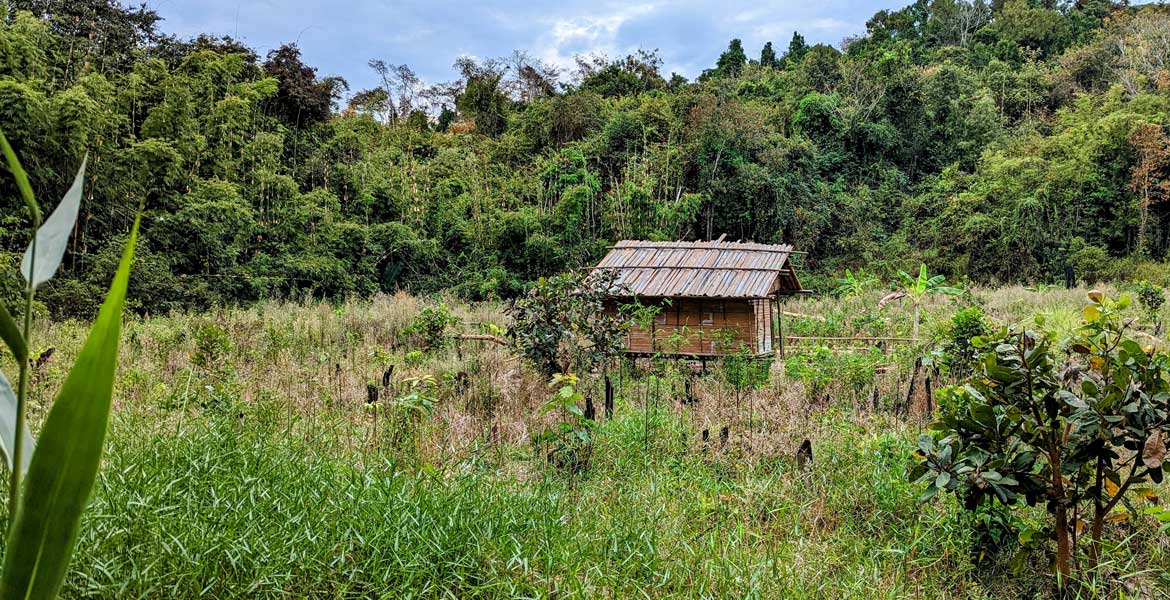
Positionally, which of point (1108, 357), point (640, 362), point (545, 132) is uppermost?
point (545, 132)

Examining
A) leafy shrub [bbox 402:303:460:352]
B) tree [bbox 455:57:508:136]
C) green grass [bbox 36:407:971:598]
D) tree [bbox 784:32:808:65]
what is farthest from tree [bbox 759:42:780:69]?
green grass [bbox 36:407:971:598]

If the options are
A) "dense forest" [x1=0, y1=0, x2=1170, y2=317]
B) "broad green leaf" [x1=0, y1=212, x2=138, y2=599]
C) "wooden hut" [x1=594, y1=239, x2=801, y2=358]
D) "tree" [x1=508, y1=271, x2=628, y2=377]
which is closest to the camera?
"broad green leaf" [x1=0, y1=212, x2=138, y2=599]

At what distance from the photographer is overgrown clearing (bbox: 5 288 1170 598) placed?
6.59 ft

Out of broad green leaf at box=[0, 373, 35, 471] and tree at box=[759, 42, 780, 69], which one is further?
tree at box=[759, 42, 780, 69]

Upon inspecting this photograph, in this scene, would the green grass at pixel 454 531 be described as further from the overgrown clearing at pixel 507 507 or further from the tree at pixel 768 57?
the tree at pixel 768 57

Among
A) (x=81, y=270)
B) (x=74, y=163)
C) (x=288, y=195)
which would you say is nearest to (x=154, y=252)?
(x=81, y=270)

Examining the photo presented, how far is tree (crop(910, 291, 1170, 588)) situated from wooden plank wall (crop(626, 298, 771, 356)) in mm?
5701

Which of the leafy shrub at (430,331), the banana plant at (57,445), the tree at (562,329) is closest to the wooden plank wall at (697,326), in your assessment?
the tree at (562,329)

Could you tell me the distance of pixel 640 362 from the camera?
28.0 ft

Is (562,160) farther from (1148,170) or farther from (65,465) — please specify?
(65,465)

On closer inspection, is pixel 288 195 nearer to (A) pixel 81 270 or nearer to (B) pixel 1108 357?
(A) pixel 81 270

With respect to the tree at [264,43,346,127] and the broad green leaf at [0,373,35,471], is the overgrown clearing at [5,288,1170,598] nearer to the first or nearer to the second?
the broad green leaf at [0,373,35,471]

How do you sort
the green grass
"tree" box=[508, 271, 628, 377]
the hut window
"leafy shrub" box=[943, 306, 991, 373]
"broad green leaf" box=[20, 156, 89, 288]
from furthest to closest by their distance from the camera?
the hut window → "tree" box=[508, 271, 628, 377] → "leafy shrub" box=[943, 306, 991, 373] → the green grass → "broad green leaf" box=[20, 156, 89, 288]

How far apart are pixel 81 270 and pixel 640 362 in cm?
951
